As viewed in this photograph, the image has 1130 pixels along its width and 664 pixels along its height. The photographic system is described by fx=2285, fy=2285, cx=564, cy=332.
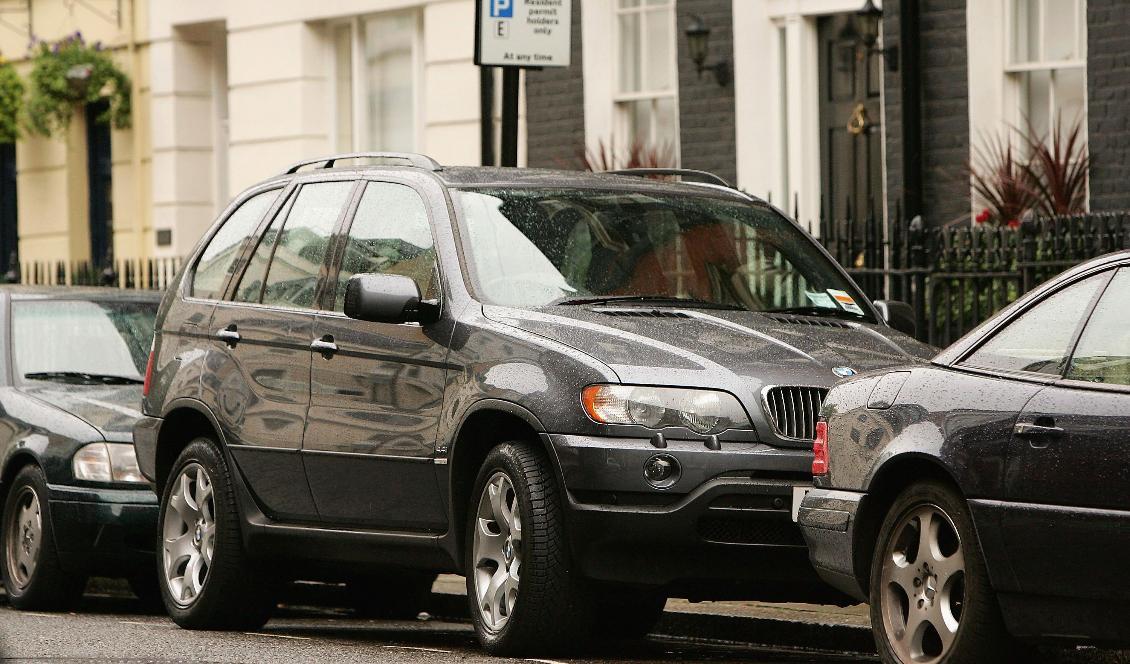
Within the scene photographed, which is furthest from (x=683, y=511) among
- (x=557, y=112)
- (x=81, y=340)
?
(x=557, y=112)

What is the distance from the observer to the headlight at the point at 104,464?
11.3 m

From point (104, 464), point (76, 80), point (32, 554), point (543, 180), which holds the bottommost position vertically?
point (32, 554)

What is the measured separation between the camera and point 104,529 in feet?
36.5

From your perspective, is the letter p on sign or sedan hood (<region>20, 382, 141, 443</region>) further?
the letter p on sign

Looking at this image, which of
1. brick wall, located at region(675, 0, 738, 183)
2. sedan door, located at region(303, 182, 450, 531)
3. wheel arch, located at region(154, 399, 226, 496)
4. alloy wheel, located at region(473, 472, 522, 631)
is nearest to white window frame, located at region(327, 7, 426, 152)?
brick wall, located at region(675, 0, 738, 183)

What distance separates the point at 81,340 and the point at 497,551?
4.92 meters

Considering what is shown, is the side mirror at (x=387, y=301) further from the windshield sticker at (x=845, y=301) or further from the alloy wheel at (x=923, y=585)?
the alloy wheel at (x=923, y=585)

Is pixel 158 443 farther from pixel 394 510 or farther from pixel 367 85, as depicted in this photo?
pixel 367 85

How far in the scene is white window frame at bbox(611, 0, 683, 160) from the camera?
61.0 ft

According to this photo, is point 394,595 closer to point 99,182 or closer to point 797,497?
point 797,497

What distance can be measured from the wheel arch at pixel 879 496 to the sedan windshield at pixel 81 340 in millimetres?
5939

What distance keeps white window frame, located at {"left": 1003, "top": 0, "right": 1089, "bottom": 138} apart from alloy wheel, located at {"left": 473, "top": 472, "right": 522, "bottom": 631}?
8.47 meters

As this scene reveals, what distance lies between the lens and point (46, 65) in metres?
24.4

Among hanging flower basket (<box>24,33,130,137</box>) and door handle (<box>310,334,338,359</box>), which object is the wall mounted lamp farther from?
door handle (<box>310,334,338,359</box>)
